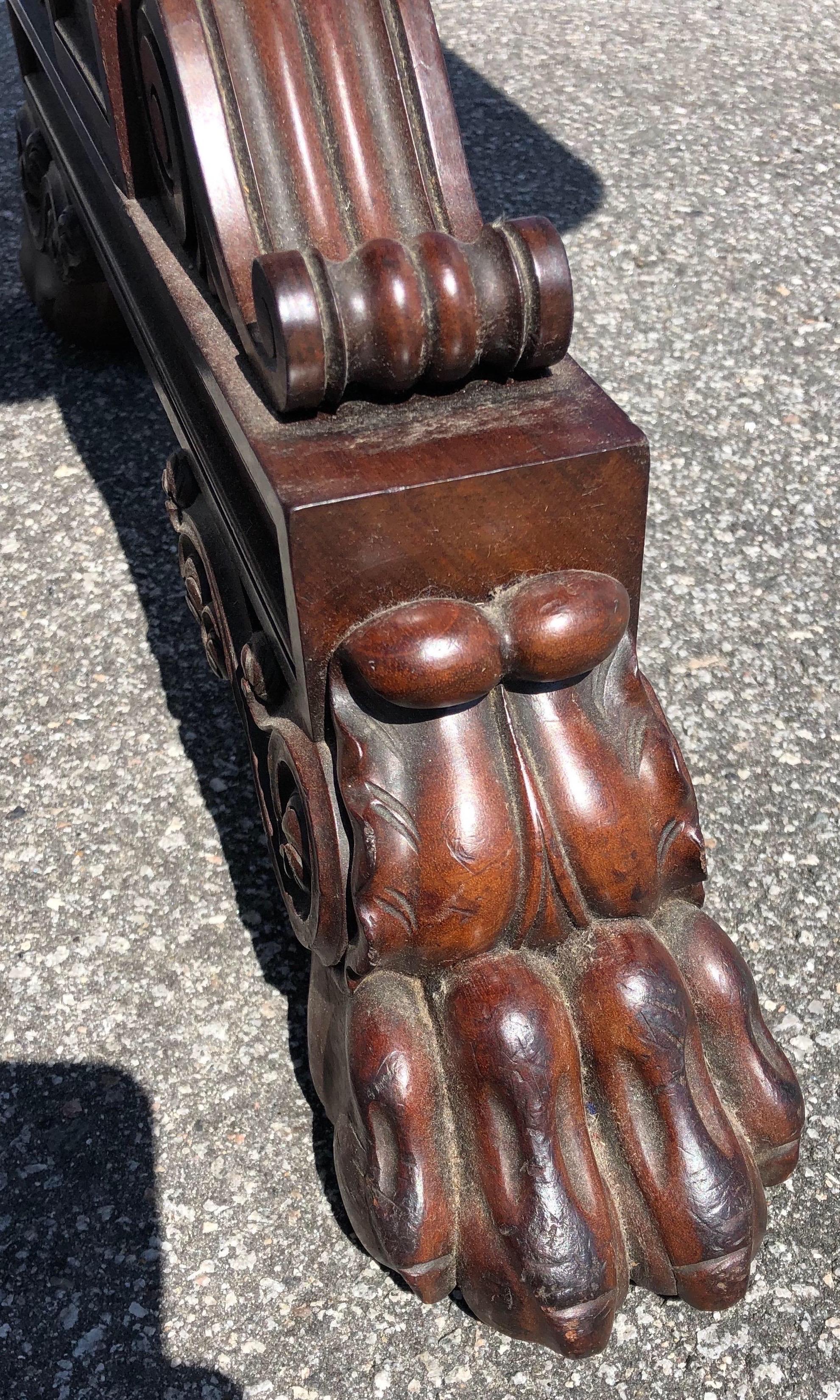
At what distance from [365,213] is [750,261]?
1828mm

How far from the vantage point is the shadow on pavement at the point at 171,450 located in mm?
1722

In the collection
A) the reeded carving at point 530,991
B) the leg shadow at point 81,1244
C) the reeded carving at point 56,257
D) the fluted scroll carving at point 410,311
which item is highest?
the fluted scroll carving at point 410,311

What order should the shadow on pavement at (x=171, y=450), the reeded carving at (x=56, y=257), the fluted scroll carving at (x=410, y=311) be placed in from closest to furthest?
the fluted scroll carving at (x=410, y=311), the shadow on pavement at (x=171, y=450), the reeded carving at (x=56, y=257)

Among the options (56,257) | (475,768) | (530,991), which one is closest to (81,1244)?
(530,991)

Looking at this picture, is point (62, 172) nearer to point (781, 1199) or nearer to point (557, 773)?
point (557, 773)

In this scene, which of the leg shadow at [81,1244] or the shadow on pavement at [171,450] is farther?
the shadow on pavement at [171,450]

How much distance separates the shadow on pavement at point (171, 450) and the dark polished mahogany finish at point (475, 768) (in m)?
0.28

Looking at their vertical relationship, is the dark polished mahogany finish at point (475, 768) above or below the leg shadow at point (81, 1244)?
above

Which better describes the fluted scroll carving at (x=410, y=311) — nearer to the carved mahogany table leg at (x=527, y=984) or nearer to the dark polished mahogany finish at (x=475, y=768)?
the dark polished mahogany finish at (x=475, y=768)

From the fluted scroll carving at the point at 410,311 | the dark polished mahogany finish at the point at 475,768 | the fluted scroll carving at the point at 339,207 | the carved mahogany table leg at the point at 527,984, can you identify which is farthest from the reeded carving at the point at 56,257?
the carved mahogany table leg at the point at 527,984

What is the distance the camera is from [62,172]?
2.47 metres

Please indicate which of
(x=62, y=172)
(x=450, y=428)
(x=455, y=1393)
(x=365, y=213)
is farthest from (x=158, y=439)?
(x=455, y=1393)

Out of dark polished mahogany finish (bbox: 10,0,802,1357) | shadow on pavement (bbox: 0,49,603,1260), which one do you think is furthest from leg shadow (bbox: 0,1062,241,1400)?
dark polished mahogany finish (bbox: 10,0,802,1357)

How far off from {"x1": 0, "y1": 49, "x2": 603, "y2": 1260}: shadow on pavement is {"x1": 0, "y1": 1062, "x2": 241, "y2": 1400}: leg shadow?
0.03 metres
